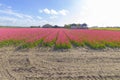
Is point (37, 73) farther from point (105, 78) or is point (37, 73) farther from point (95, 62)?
point (95, 62)

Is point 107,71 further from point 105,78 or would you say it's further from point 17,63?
point 17,63

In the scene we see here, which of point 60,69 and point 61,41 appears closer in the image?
point 60,69

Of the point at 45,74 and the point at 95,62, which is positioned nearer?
the point at 45,74

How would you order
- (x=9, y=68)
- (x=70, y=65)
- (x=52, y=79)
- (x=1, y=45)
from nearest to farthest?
(x=52, y=79) → (x=9, y=68) → (x=70, y=65) → (x=1, y=45)

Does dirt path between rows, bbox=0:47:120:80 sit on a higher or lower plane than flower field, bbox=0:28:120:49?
lower

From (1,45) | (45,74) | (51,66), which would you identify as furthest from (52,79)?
(1,45)

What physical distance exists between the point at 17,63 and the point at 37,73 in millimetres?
2230

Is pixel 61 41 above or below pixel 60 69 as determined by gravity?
above

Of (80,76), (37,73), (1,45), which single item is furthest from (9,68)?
(1,45)

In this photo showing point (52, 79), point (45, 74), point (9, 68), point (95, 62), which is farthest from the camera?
point (95, 62)

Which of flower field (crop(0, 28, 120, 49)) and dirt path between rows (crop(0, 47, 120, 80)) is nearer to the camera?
dirt path between rows (crop(0, 47, 120, 80))

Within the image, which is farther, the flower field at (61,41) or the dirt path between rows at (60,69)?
the flower field at (61,41)

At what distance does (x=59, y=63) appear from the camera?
948cm

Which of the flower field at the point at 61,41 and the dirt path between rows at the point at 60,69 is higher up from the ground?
the flower field at the point at 61,41
